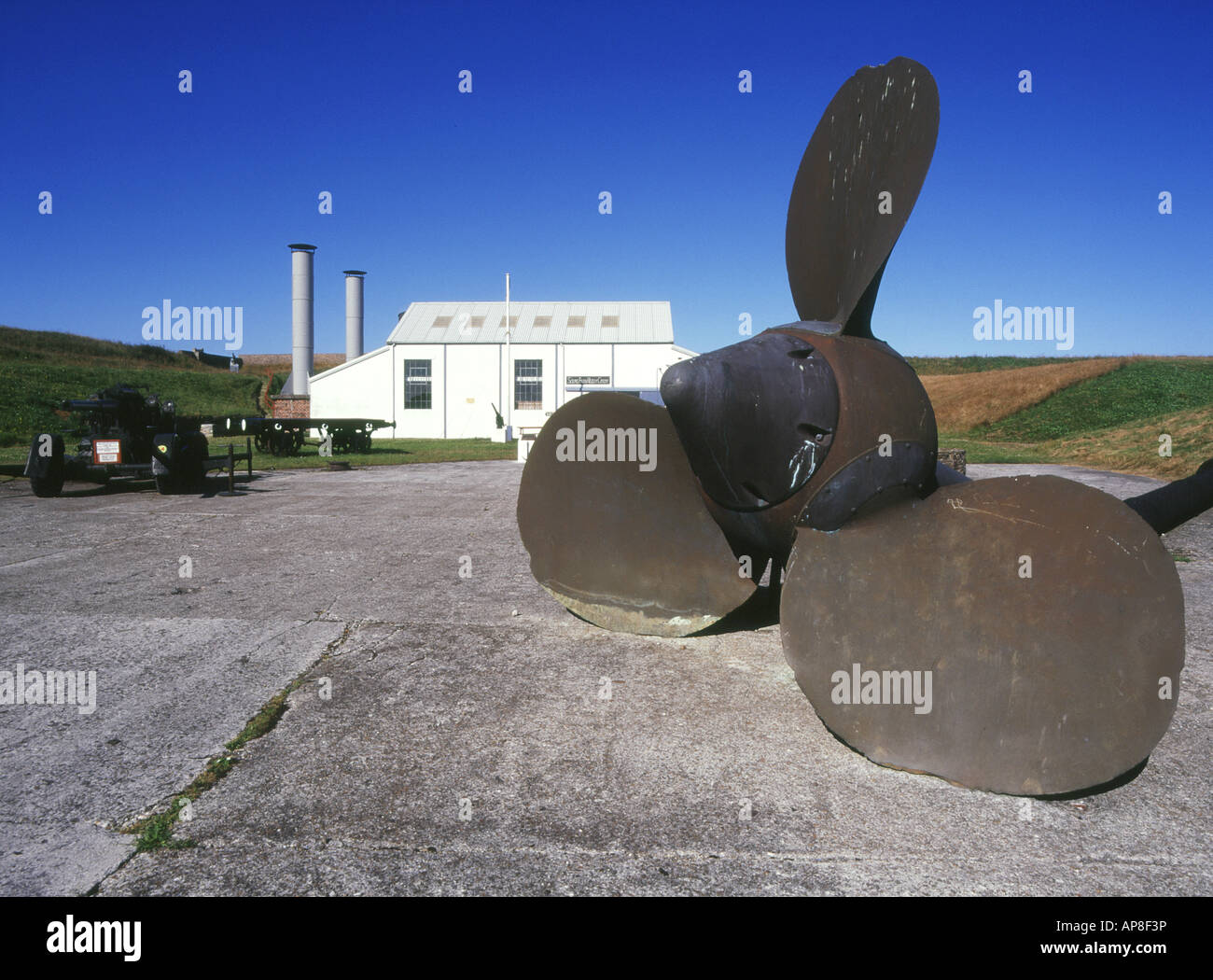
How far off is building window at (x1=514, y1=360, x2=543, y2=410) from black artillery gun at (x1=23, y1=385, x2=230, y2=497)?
21.3m

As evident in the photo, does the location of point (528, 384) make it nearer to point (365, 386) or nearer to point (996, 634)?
point (365, 386)

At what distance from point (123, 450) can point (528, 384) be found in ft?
73.3

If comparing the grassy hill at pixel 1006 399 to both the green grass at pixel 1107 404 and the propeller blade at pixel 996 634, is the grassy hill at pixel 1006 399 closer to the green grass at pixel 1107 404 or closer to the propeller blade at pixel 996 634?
the green grass at pixel 1107 404

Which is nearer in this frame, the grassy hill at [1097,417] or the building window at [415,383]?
the grassy hill at [1097,417]

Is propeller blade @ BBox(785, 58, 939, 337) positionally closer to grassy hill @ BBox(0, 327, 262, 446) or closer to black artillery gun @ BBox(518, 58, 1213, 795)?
black artillery gun @ BBox(518, 58, 1213, 795)

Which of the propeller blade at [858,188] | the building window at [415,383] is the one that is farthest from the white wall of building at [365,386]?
the propeller blade at [858,188]

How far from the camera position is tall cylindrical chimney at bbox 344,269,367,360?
38750mm

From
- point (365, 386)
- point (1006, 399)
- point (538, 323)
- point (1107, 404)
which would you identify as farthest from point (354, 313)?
point (1107, 404)

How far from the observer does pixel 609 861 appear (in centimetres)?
233

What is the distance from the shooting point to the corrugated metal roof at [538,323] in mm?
33156

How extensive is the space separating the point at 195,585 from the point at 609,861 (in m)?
4.92

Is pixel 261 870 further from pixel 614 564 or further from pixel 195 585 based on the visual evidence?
pixel 195 585

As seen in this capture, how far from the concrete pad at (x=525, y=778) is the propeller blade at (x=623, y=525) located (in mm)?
323

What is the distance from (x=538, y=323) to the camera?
113 ft
